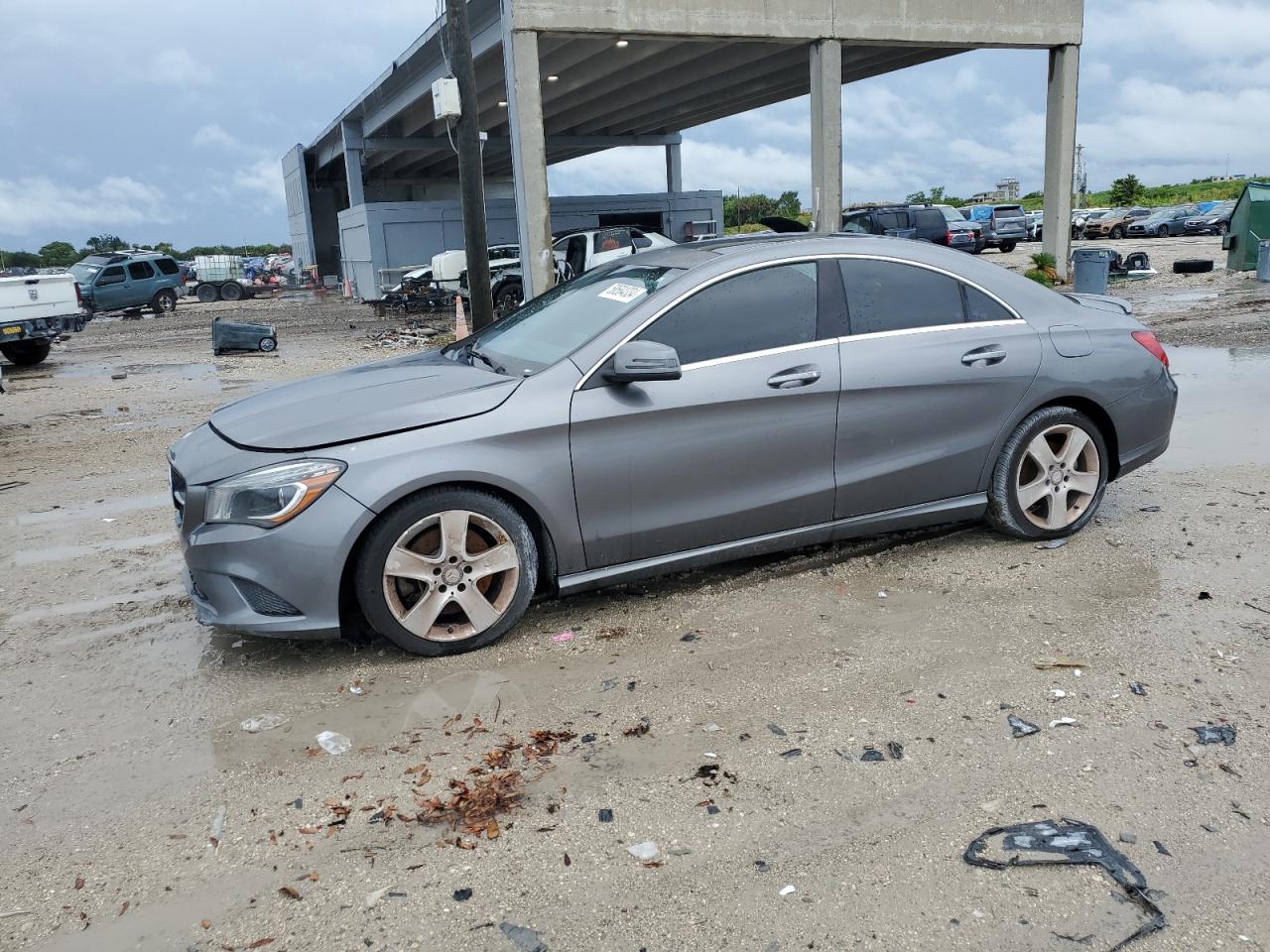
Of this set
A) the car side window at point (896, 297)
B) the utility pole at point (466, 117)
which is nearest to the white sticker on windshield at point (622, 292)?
the car side window at point (896, 297)

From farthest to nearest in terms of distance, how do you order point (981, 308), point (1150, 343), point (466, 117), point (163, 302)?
point (163, 302), point (466, 117), point (1150, 343), point (981, 308)

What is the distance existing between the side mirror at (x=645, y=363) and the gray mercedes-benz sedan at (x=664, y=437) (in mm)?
10

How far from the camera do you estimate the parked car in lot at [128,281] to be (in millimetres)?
32375

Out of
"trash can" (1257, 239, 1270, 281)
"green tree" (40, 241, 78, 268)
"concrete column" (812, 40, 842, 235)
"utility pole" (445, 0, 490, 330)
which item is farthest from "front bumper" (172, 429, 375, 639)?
"green tree" (40, 241, 78, 268)

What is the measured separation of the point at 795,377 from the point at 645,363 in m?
0.80

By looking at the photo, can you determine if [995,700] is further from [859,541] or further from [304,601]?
[304,601]

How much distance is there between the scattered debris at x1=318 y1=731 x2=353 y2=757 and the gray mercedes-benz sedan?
19.7 inches

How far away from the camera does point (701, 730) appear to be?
11.6 ft

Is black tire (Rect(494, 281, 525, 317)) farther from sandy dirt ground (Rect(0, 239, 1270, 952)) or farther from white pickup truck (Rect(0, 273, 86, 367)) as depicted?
sandy dirt ground (Rect(0, 239, 1270, 952))

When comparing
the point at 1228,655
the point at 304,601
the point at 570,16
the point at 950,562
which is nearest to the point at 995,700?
the point at 1228,655

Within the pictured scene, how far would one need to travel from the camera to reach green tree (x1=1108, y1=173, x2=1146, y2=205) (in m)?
79.1

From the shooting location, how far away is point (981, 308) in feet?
16.9

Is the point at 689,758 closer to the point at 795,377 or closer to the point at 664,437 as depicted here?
the point at 664,437

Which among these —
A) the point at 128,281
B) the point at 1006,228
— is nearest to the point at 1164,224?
the point at 1006,228
